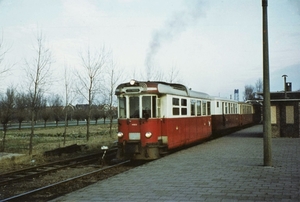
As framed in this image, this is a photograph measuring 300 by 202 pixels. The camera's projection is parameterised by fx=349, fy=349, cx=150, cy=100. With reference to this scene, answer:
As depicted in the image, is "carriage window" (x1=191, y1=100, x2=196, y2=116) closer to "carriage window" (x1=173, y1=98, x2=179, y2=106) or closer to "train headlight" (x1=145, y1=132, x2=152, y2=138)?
"carriage window" (x1=173, y1=98, x2=179, y2=106)

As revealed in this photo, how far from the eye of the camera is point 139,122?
13.4 metres

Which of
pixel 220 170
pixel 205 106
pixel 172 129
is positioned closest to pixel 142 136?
pixel 172 129

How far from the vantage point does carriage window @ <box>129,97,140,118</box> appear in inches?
540

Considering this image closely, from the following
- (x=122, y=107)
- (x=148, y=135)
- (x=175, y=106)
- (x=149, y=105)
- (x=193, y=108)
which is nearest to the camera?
(x=148, y=135)

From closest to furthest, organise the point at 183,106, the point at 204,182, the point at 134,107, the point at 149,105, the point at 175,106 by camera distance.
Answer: the point at 204,182
the point at 149,105
the point at 134,107
the point at 175,106
the point at 183,106

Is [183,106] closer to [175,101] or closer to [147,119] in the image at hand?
[175,101]

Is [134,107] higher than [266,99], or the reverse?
[266,99]

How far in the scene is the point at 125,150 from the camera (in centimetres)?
1330

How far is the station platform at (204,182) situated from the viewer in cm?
723

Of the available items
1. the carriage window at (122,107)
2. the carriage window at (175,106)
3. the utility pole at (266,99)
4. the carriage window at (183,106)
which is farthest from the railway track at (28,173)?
the utility pole at (266,99)

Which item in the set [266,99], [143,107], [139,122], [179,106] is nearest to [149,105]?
[143,107]

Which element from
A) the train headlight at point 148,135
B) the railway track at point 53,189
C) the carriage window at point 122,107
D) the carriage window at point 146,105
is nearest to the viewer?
the railway track at point 53,189

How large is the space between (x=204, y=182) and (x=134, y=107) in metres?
5.82

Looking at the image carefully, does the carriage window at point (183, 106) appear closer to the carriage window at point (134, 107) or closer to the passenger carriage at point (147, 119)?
the passenger carriage at point (147, 119)
